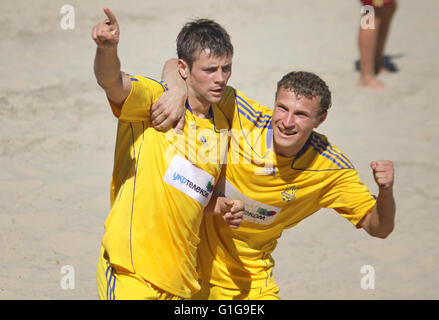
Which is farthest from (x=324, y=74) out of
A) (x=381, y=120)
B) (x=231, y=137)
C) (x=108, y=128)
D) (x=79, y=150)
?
(x=231, y=137)

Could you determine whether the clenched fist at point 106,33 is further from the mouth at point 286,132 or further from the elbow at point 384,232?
the elbow at point 384,232

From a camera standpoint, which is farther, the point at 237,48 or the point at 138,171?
the point at 237,48

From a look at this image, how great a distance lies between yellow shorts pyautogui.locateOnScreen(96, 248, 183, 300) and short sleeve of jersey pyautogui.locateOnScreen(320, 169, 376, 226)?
118 centimetres

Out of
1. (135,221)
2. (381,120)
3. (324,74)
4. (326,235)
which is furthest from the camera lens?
(324,74)

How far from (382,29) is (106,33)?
6880mm

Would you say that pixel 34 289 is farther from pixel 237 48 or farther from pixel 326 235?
pixel 237 48

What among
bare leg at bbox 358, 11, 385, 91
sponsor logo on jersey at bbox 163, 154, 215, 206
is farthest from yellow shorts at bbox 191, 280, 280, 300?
bare leg at bbox 358, 11, 385, 91

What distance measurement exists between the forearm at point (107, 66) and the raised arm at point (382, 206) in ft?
4.97

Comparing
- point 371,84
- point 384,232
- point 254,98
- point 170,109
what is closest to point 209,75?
point 170,109

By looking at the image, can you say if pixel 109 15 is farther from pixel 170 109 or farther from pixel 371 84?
pixel 371 84
